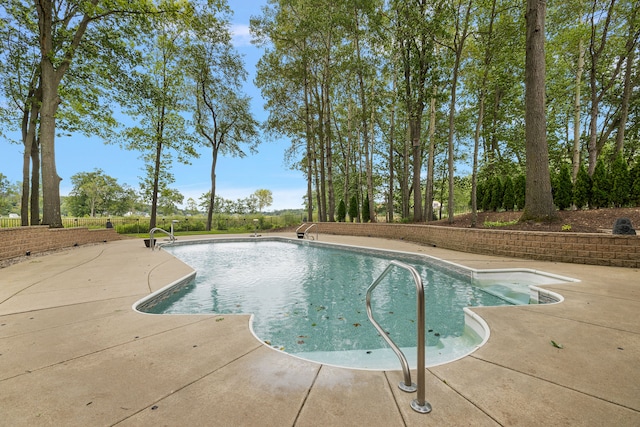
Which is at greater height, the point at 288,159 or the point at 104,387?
the point at 288,159

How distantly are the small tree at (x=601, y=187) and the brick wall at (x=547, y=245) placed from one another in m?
5.23

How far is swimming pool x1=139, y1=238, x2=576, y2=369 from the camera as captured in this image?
109 inches

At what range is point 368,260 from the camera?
7.80 metres

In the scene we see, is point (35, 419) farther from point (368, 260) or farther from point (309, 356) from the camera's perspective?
point (368, 260)

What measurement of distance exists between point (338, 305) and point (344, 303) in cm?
13

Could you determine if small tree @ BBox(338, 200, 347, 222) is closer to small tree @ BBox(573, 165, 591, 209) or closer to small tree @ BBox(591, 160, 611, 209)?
small tree @ BBox(573, 165, 591, 209)

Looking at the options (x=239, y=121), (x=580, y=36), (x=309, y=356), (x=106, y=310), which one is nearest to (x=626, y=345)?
(x=309, y=356)

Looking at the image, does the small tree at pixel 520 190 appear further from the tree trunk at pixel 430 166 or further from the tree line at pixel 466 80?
the tree trunk at pixel 430 166

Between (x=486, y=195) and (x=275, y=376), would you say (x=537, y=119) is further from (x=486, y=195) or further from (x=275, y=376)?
(x=275, y=376)

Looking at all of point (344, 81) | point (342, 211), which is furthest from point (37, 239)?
point (344, 81)

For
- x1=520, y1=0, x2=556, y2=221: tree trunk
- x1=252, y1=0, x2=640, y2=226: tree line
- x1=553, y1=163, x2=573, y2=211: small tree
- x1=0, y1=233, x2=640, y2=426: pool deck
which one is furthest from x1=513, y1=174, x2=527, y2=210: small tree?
x1=0, y1=233, x2=640, y2=426: pool deck

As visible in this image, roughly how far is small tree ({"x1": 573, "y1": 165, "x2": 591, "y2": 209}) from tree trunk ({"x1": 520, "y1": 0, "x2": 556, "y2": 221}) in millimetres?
3716

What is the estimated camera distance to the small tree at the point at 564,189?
9234mm

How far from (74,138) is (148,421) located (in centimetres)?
1511
